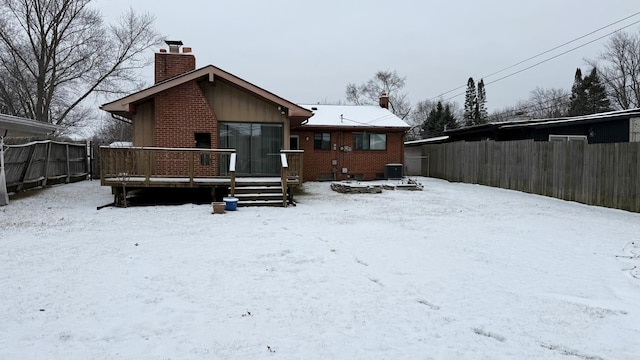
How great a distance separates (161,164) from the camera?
12.5m

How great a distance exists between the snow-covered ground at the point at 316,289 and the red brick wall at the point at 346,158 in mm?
10606

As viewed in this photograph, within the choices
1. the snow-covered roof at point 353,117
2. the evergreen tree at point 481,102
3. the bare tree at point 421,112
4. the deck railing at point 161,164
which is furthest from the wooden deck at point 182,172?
the evergreen tree at point 481,102

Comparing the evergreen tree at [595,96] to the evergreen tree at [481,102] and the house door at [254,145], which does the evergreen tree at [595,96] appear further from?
the house door at [254,145]

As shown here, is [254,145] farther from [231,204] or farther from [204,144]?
[231,204]

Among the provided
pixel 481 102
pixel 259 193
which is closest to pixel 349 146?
pixel 259 193

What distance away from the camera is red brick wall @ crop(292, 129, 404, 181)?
1941 centimetres

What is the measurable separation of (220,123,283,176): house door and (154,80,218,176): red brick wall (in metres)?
0.72

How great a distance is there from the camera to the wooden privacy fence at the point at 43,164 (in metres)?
12.4

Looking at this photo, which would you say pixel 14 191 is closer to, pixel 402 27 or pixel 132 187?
pixel 132 187

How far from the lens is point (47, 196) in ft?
40.3

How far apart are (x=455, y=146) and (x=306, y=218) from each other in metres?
12.3

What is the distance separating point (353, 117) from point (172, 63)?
9.64 metres

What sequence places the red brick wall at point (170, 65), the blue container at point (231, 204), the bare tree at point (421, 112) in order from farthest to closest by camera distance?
the bare tree at point (421, 112), the red brick wall at point (170, 65), the blue container at point (231, 204)

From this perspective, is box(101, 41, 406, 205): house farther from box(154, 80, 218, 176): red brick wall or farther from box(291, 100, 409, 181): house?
box(291, 100, 409, 181): house
